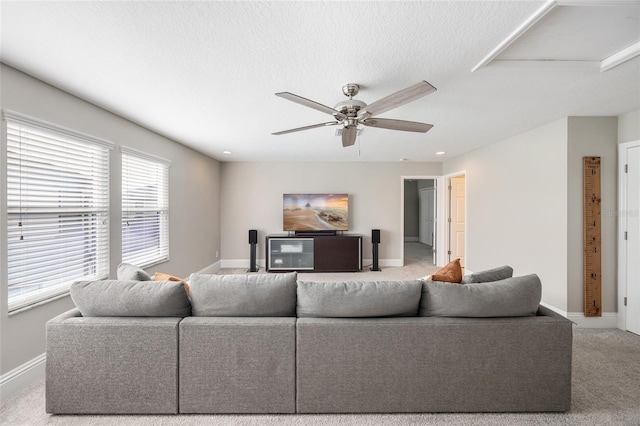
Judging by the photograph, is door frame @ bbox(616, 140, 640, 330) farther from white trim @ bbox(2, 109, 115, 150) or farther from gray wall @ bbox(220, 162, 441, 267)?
white trim @ bbox(2, 109, 115, 150)

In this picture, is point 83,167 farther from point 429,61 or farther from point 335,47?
point 429,61

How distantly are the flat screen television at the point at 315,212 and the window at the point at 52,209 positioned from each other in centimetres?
335

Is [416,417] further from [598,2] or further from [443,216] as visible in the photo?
[443,216]

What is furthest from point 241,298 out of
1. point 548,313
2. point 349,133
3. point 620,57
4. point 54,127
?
point 620,57

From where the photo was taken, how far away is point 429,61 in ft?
6.06

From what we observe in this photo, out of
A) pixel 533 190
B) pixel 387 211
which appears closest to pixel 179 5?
pixel 533 190

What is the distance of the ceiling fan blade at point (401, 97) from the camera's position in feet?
5.51

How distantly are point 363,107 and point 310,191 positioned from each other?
3.88 meters

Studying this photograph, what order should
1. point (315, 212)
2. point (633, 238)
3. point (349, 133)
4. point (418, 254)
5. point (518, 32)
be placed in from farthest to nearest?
point (418, 254), point (315, 212), point (633, 238), point (349, 133), point (518, 32)

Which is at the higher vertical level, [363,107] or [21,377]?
[363,107]

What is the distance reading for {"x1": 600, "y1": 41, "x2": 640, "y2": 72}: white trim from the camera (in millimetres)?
1731

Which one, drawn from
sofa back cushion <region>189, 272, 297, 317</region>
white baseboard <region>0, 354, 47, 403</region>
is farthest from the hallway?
white baseboard <region>0, 354, 47, 403</region>

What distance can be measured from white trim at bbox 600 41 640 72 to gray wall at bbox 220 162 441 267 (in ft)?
13.3

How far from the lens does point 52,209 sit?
223 centimetres
